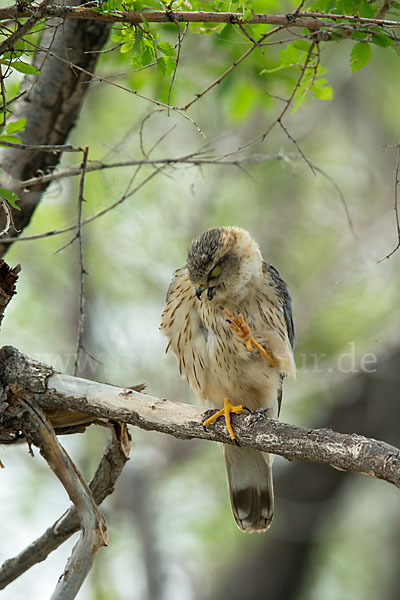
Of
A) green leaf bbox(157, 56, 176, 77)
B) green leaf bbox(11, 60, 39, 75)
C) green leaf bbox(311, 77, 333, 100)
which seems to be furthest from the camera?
green leaf bbox(311, 77, 333, 100)

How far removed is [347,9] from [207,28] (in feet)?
2.13

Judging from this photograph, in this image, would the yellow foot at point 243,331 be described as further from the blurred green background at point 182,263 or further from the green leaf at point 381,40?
the blurred green background at point 182,263

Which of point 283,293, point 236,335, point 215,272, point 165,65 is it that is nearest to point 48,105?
point 165,65

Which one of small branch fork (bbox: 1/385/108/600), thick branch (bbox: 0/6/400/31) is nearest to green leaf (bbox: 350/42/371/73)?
thick branch (bbox: 0/6/400/31)

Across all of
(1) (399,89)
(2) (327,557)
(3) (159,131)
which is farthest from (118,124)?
(2) (327,557)

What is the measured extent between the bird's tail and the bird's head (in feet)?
3.34

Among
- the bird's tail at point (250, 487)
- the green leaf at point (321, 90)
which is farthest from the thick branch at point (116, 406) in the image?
the green leaf at point (321, 90)

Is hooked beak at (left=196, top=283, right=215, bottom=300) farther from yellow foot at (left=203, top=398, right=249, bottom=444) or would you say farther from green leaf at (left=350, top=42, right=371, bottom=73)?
green leaf at (left=350, top=42, right=371, bottom=73)

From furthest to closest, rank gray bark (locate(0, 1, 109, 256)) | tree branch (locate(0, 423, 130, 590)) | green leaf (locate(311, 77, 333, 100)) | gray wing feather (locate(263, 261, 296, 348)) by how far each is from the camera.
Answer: gray wing feather (locate(263, 261, 296, 348)) → gray bark (locate(0, 1, 109, 256)) → green leaf (locate(311, 77, 333, 100)) → tree branch (locate(0, 423, 130, 590))

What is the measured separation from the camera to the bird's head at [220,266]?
386 cm

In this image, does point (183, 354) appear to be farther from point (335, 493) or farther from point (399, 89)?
point (399, 89)

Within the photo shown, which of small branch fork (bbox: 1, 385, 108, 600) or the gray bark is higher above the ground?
the gray bark

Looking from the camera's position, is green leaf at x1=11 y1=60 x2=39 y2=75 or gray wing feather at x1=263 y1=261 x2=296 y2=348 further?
gray wing feather at x1=263 y1=261 x2=296 y2=348

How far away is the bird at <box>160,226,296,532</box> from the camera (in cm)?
387
